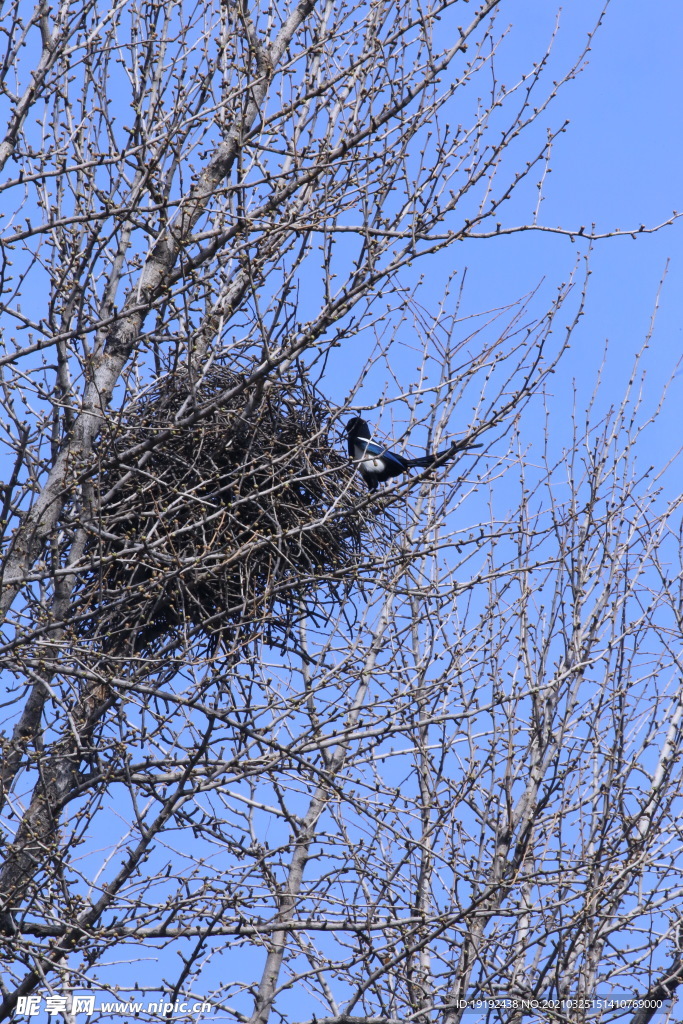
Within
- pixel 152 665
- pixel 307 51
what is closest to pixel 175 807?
pixel 152 665

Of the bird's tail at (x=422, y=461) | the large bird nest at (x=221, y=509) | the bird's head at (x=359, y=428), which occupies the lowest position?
the large bird nest at (x=221, y=509)

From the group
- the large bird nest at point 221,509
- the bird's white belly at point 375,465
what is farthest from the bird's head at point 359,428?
the large bird nest at point 221,509

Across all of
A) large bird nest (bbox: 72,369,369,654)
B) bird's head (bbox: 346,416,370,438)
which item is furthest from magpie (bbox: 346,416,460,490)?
large bird nest (bbox: 72,369,369,654)

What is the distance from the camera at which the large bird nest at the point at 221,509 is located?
5477 millimetres

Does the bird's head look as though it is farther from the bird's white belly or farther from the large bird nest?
the large bird nest

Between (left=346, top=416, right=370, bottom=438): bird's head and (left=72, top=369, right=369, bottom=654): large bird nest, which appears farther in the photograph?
(left=346, top=416, right=370, bottom=438): bird's head

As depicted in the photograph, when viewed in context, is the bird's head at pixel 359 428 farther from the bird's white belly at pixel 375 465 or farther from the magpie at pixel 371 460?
the bird's white belly at pixel 375 465

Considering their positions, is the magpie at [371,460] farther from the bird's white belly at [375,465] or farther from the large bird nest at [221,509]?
the large bird nest at [221,509]

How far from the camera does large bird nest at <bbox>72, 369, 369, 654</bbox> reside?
5477mm

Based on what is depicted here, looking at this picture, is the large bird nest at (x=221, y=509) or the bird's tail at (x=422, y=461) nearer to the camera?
the large bird nest at (x=221, y=509)

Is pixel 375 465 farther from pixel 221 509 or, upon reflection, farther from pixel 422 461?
pixel 221 509

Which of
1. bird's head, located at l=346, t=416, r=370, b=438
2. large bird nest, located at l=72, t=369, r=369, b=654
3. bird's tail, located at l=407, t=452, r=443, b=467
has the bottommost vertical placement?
large bird nest, located at l=72, t=369, r=369, b=654

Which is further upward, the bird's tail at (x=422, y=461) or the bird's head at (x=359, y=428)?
the bird's head at (x=359, y=428)

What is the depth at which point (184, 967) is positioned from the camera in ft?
15.5
